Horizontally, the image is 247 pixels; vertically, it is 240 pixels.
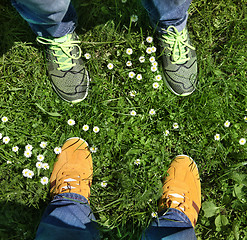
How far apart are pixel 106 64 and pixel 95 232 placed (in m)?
1.32

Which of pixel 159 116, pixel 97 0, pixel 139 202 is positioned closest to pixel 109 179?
pixel 139 202

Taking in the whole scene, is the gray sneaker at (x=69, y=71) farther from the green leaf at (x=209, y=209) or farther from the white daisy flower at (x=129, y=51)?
the green leaf at (x=209, y=209)

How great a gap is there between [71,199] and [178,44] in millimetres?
1416

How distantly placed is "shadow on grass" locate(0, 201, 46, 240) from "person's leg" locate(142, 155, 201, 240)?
900mm

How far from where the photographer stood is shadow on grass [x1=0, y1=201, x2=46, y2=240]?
2.15 meters

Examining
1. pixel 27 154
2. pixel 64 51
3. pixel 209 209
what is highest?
pixel 64 51

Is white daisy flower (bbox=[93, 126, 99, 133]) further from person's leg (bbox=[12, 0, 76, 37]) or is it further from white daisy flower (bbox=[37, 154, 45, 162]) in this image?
person's leg (bbox=[12, 0, 76, 37])

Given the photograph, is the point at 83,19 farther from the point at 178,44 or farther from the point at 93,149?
the point at 93,149

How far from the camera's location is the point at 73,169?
216 centimetres

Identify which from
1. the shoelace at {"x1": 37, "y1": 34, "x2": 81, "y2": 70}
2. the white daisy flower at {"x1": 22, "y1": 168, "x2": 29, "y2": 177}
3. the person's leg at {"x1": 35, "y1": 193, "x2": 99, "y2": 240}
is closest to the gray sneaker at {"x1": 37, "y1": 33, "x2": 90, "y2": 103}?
the shoelace at {"x1": 37, "y1": 34, "x2": 81, "y2": 70}

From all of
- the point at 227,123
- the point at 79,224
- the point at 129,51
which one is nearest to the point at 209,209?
the point at 227,123

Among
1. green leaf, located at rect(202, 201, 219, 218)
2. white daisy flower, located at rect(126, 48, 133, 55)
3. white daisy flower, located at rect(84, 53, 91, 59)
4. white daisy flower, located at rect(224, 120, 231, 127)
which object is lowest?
green leaf, located at rect(202, 201, 219, 218)

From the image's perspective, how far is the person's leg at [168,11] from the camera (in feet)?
5.29

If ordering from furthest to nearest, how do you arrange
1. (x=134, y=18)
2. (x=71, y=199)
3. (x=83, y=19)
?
(x=83, y=19) → (x=134, y=18) → (x=71, y=199)
